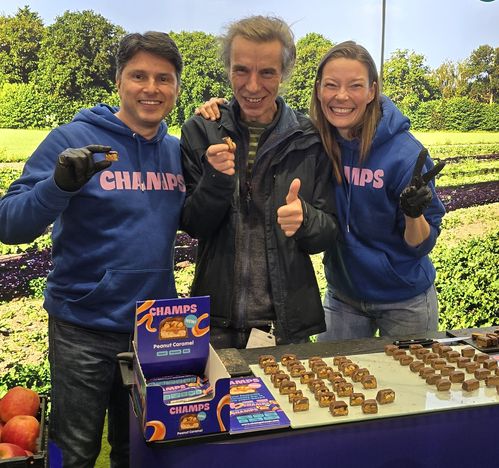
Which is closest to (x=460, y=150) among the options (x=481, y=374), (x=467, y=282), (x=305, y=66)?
(x=467, y=282)

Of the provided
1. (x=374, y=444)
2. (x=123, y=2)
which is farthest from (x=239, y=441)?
(x=123, y=2)

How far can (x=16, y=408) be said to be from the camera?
4.60ft

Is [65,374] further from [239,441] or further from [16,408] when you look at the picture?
[239,441]

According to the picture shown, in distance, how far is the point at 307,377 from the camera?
1475 mm

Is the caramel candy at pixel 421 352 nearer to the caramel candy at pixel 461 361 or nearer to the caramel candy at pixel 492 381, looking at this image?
the caramel candy at pixel 461 361

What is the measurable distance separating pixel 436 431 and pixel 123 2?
2.68 meters

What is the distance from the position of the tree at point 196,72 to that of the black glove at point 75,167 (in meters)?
1.69

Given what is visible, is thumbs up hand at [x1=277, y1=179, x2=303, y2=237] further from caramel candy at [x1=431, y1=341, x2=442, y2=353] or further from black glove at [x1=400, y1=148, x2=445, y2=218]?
caramel candy at [x1=431, y1=341, x2=442, y2=353]

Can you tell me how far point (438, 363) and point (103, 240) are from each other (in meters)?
1.06

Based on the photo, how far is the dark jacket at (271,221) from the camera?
188 cm

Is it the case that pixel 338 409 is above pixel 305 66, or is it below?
below

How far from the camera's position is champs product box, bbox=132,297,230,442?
3.80 ft

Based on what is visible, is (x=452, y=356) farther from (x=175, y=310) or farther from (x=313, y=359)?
(x=175, y=310)

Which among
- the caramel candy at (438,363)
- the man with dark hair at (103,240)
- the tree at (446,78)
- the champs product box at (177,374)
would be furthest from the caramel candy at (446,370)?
the tree at (446,78)
